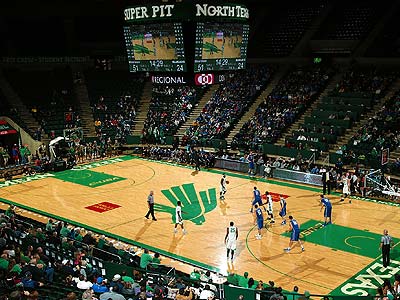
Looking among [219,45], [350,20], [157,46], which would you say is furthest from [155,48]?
[350,20]

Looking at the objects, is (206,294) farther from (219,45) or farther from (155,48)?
(155,48)

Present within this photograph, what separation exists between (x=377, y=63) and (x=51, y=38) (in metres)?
28.8

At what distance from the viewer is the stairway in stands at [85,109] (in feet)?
137

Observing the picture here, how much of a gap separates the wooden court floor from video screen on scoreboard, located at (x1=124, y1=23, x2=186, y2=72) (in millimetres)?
7027

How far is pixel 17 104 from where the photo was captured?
41094 mm

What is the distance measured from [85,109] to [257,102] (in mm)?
14801

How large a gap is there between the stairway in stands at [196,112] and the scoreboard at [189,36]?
45.0ft

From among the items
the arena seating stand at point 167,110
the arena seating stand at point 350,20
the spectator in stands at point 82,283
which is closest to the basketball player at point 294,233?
the spectator in stands at point 82,283

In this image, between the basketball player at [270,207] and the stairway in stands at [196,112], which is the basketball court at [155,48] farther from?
the stairway in stands at [196,112]

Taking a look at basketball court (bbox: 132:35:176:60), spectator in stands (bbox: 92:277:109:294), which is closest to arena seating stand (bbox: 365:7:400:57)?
basketball court (bbox: 132:35:176:60)

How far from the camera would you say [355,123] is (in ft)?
112

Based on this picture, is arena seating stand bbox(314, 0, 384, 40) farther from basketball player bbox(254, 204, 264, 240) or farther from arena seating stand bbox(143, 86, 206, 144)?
basketball player bbox(254, 204, 264, 240)

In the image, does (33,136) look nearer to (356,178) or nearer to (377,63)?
(356,178)

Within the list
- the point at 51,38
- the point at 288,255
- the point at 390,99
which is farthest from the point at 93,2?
the point at 288,255
